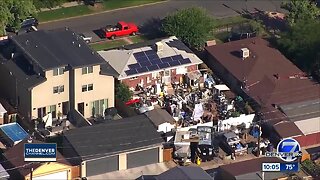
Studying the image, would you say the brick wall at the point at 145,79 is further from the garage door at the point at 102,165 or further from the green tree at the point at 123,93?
the garage door at the point at 102,165

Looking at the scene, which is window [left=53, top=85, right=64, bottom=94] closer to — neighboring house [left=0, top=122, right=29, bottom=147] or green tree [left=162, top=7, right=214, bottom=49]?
neighboring house [left=0, top=122, right=29, bottom=147]

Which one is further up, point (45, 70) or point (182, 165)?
point (45, 70)

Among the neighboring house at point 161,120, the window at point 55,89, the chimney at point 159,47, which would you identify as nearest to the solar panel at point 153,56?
the chimney at point 159,47

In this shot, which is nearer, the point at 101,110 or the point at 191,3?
the point at 101,110

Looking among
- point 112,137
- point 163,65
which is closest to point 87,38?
point 163,65

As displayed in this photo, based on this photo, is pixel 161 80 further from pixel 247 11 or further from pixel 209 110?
pixel 247 11

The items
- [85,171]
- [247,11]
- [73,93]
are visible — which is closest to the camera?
[85,171]

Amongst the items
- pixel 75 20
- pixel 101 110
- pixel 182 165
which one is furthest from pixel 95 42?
pixel 182 165

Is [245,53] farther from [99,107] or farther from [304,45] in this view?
[99,107]
